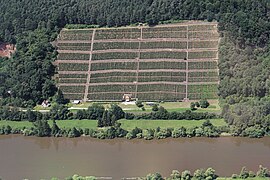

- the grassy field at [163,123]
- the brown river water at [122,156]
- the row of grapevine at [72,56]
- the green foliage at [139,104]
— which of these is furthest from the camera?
the row of grapevine at [72,56]

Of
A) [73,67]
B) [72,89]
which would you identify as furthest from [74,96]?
[73,67]

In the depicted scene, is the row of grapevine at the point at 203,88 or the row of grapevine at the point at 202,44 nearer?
the row of grapevine at the point at 203,88

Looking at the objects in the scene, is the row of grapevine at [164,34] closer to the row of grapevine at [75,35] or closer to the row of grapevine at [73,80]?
the row of grapevine at [75,35]

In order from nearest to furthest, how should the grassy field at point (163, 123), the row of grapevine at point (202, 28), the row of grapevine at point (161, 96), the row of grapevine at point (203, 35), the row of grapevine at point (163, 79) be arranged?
the grassy field at point (163, 123), the row of grapevine at point (161, 96), the row of grapevine at point (163, 79), the row of grapevine at point (203, 35), the row of grapevine at point (202, 28)

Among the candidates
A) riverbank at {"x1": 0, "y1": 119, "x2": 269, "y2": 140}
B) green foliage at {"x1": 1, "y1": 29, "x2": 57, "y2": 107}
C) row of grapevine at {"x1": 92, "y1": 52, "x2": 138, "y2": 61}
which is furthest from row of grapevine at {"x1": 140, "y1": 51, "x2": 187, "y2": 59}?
green foliage at {"x1": 1, "y1": 29, "x2": 57, "y2": 107}

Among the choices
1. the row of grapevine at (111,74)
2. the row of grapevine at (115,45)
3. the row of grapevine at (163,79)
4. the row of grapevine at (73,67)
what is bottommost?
the row of grapevine at (163,79)

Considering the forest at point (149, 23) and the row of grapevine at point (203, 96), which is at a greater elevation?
the forest at point (149, 23)

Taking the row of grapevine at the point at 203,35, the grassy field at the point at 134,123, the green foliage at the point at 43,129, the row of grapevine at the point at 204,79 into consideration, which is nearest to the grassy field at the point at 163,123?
the grassy field at the point at 134,123
